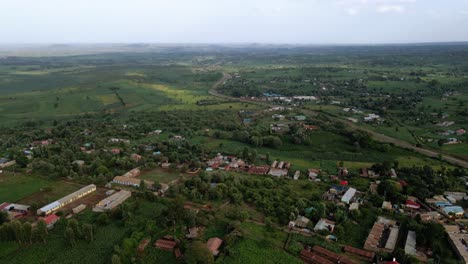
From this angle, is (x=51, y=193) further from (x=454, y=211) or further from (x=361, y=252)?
(x=454, y=211)

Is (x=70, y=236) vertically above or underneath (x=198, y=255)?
underneath

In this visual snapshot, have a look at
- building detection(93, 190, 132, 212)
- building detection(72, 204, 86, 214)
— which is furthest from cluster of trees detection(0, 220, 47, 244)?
building detection(93, 190, 132, 212)

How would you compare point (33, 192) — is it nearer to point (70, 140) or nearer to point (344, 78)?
point (70, 140)

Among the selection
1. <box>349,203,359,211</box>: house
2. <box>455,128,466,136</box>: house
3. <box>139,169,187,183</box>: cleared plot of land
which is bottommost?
<box>139,169,187,183</box>: cleared plot of land

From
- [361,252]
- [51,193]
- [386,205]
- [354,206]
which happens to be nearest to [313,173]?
[354,206]

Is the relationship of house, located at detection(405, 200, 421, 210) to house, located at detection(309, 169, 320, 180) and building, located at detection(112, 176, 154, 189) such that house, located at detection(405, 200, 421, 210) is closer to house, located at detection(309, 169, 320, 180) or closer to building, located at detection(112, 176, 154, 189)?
house, located at detection(309, 169, 320, 180)
